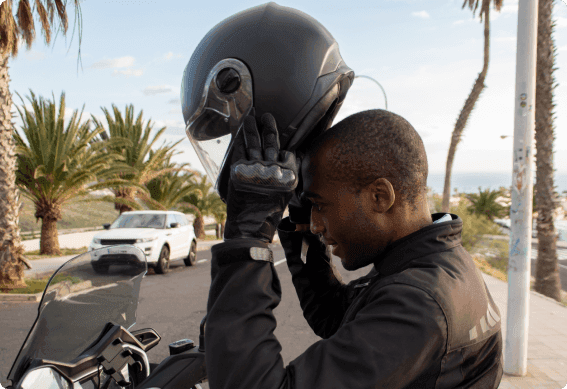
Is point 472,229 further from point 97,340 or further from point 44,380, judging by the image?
point 44,380

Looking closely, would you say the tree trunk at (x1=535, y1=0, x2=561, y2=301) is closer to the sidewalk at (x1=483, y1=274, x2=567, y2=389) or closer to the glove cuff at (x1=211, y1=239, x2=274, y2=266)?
the sidewalk at (x1=483, y1=274, x2=567, y2=389)

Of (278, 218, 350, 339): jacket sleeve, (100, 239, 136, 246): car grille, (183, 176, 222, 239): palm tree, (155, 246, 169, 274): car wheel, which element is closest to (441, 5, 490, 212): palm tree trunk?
(155, 246, 169, 274): car wheel

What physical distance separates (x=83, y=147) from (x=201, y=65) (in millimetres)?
13535

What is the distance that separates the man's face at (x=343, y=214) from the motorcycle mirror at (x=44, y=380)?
95 cm

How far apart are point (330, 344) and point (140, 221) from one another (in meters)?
12.1

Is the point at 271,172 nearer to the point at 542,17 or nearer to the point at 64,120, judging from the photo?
the point at 542,17

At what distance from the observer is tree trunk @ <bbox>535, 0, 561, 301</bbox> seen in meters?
9.62

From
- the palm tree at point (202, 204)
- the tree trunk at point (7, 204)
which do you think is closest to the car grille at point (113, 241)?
the tree trunk at point (7, 204)

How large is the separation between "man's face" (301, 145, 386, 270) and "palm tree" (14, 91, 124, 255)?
12700 mm

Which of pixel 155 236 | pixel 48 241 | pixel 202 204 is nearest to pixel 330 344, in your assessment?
pixel 155 236

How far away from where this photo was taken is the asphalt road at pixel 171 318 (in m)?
5.52

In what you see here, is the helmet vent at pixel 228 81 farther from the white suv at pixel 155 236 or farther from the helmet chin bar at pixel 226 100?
the white suv at pixel 155 236

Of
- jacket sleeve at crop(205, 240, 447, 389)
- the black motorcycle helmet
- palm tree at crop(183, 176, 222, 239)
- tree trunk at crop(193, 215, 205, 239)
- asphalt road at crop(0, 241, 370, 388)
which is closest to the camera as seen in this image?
jacket sleeve at crop(205, 240, 447, 389)

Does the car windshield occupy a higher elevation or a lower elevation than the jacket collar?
lower
